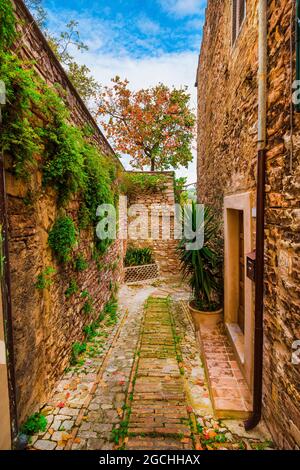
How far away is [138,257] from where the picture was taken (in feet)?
28.9

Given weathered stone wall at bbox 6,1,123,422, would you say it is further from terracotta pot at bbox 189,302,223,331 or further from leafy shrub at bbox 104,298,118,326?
terracotta pot at bbox 189,302,223,331

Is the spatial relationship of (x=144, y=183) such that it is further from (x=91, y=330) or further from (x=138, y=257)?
(x=91, y=330)

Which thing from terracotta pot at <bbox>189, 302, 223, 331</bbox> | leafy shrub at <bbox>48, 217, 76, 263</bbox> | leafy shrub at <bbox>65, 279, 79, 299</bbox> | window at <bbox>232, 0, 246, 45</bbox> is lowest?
terracotta pot at <bbox>189, 302, 223, 331</bbox>

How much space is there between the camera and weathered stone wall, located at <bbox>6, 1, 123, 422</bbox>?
2074 millimetres

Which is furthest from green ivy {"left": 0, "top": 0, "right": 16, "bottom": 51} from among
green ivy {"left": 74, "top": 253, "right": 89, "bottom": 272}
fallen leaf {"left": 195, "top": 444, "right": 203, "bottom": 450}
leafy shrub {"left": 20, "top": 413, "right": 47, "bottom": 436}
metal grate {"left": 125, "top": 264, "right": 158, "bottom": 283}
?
metal grate {"left": 125, "top": 264, "right": 158, "bottom": 283}

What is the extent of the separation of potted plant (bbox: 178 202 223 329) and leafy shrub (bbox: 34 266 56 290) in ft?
8.00

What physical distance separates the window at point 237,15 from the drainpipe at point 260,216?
3.88ft

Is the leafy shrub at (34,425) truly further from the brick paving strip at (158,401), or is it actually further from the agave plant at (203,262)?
the agave plant at (203,262)

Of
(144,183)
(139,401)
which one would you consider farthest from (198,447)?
(144,183)

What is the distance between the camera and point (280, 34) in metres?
1.92

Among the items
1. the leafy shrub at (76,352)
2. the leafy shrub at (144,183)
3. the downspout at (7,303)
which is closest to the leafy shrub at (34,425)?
the downspout at (7,303)

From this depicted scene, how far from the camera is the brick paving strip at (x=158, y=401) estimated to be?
7.07ft

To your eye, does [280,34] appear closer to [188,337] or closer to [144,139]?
[188,337]

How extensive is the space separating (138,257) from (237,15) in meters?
7.00
